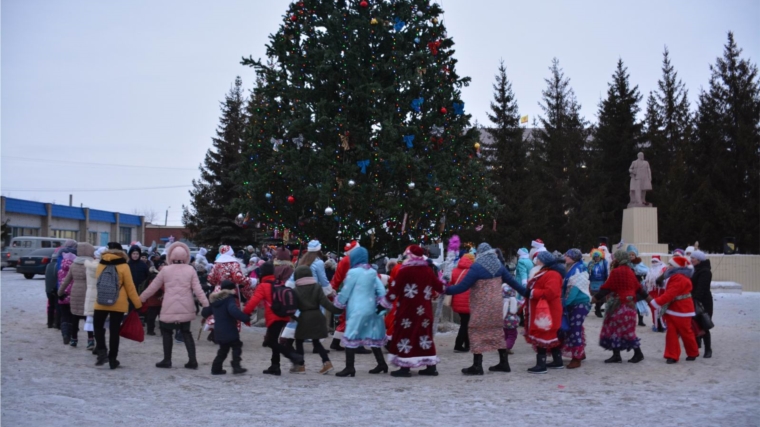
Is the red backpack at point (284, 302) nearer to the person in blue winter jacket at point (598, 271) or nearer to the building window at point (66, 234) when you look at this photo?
the person in blue winter jacket at point (598, 271)

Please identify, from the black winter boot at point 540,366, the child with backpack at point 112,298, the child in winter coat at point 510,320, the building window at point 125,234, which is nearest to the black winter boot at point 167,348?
the child with backpack at point 112,298

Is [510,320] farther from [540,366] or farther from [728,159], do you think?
[728,159]

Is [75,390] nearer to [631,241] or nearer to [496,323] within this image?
[496,323]

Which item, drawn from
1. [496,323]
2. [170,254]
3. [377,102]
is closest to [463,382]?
[496,323]

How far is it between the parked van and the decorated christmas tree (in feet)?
80.0

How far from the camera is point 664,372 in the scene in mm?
10273

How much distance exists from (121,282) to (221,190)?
26693 mm

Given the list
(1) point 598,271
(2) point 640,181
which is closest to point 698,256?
(1) point 598,271

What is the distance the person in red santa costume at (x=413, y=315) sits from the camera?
32.0 ft

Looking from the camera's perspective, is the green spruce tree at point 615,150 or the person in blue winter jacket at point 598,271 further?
the green spruce tree at point 615,150

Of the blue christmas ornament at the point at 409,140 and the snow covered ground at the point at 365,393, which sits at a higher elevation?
the blue christmas ornament at the point at 409,140

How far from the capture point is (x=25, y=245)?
124ft

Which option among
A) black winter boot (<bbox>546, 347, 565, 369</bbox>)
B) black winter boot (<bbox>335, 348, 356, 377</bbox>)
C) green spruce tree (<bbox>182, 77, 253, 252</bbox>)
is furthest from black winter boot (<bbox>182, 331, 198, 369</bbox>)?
green spruce tree (<bbox>182, 77, 253, 252</bbox>)

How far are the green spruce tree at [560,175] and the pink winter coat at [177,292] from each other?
32.2 m
